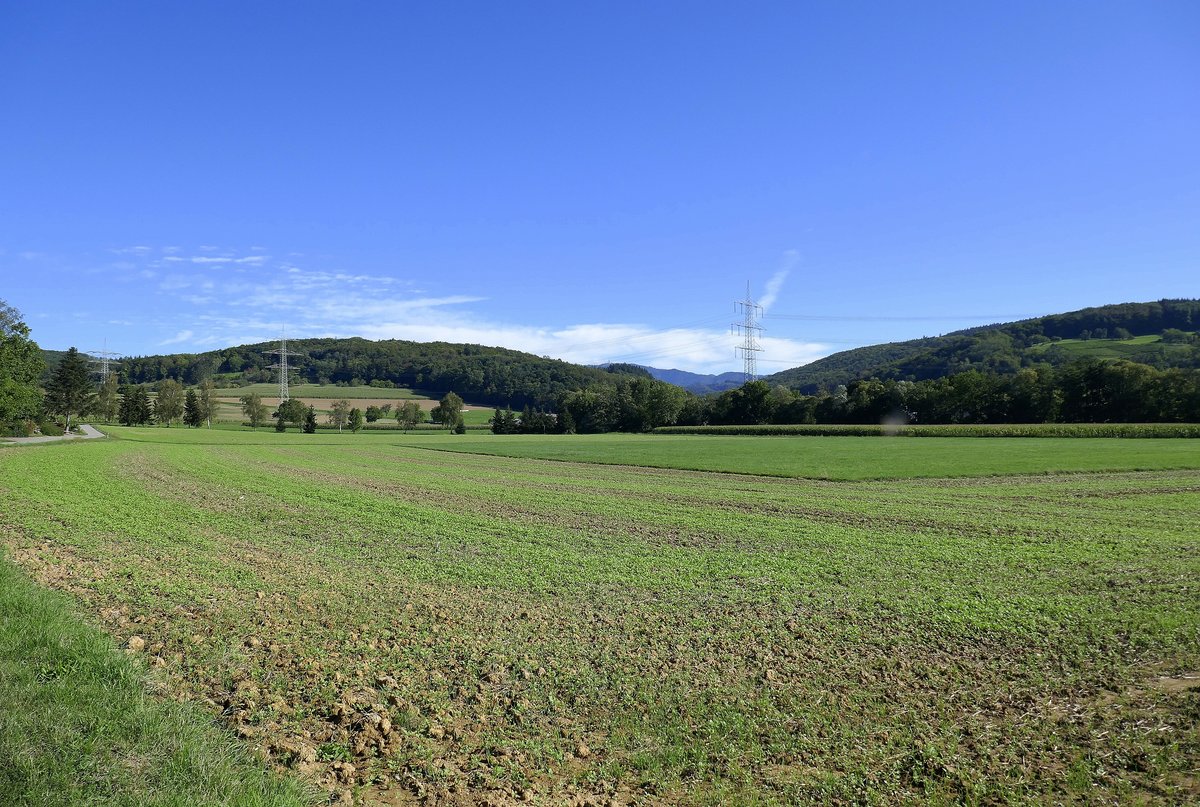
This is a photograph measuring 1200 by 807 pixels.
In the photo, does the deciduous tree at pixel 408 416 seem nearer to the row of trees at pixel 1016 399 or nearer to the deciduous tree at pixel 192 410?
the deciduous tree at pixel 192 410

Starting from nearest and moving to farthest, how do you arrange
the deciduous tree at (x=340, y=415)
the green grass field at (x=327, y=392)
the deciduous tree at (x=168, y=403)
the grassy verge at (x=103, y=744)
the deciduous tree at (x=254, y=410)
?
the grassy verge at (x=103, y=744) → the deciduous tree at (x=168, y=403) → the deciduous tree at (x=254, y=410) → the deciduous tree at (x=340, y=415) → the green grass field at (x=327, y=392)

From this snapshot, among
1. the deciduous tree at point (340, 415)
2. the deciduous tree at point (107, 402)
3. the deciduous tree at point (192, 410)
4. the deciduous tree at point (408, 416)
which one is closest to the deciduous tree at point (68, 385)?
the deciduous tree at point (192, 410)

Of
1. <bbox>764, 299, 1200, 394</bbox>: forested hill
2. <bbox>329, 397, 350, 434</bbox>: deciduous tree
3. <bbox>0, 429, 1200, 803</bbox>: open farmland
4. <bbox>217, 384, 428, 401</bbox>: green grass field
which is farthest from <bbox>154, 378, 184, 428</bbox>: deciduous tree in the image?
<bbox>764, 299, 1200, 394</bbox>: forested hill

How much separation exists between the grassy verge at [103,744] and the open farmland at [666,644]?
1.89 ft

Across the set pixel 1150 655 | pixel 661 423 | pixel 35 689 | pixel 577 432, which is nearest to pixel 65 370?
pixel 577 432

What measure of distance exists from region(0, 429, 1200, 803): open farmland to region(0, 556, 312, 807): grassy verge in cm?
57

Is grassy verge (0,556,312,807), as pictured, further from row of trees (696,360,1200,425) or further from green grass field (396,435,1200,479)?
row of trees (696,360,1200,425)

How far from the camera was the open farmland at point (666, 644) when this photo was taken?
6.13m

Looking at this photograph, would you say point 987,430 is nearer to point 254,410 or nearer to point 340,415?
point 340,415

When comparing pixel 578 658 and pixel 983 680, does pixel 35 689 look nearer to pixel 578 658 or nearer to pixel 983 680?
pixel 578 658

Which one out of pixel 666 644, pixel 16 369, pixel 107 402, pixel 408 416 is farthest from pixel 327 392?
pixel 666 644

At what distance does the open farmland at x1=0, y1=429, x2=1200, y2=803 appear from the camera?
241 inches

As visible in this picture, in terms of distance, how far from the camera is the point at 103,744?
17.1ft

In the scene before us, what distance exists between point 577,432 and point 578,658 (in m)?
129
